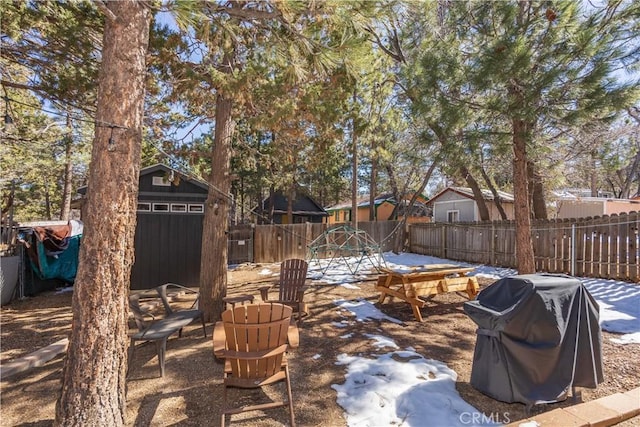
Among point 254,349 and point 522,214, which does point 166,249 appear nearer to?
point 254,349

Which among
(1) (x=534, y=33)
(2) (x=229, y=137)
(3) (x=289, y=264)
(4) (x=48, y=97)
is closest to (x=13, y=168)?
(4) (x=48, y=97)

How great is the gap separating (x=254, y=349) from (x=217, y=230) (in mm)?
2961

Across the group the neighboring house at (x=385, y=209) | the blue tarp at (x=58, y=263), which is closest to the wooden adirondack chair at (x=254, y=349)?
the blue tarp at (x=58, y=263)

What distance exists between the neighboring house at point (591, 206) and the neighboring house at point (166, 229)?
16.1 m

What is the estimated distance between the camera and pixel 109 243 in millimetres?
2576

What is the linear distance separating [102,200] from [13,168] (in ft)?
44.9

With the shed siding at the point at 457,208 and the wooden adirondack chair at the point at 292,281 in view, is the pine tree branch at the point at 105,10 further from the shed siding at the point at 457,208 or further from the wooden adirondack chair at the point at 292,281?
→ the shed siding at the point at 457,208

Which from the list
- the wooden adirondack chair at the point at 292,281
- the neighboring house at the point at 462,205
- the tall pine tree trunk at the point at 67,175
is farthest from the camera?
the neighboring house at the point at 462,205

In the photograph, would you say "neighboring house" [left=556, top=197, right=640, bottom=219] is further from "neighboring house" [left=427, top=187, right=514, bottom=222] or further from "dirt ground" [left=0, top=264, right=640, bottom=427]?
"dirt ground" [left=0, top=264, right=640, bottom=427]

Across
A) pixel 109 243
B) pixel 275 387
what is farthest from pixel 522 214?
pixel 109 243

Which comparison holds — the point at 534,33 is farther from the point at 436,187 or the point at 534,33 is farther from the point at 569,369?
the point at 436,187

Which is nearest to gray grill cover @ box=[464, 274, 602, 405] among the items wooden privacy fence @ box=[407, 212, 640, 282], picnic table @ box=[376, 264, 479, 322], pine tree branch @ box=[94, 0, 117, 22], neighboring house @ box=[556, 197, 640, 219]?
picnic table @ box=[376, 264, 479, 322]

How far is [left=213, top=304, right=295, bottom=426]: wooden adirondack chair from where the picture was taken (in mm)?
2902

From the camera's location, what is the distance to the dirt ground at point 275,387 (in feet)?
9.60
